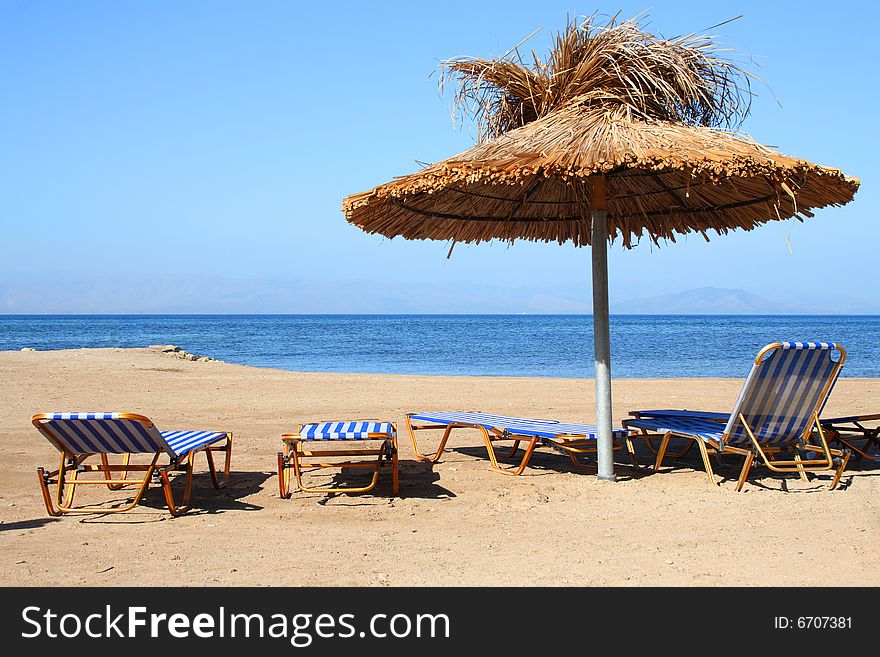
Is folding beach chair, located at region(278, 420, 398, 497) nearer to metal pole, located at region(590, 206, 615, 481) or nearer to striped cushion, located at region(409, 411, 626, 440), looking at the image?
striped cushion, located at region(409, 411, 626, 440)

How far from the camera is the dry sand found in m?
3.61

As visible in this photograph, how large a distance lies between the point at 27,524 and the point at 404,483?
2433 millimetres

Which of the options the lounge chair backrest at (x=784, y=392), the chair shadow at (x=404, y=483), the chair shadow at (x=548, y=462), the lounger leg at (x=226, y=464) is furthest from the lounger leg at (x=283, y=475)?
the lounge chair backrest at (x=784, y=392)

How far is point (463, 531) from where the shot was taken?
4.48 meters

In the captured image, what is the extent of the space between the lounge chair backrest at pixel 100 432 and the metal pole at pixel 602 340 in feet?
9.50

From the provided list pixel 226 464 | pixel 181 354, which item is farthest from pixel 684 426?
pixel 181 354

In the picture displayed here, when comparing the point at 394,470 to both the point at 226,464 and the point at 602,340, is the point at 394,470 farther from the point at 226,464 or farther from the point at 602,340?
the point at 602,340

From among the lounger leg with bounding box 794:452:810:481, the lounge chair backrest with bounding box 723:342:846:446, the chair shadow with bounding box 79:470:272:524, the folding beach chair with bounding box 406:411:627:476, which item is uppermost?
the lounge chair backrest with bounding box 723:342:846:446

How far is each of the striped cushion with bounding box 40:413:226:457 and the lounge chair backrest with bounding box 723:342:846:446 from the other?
3588 millimetres

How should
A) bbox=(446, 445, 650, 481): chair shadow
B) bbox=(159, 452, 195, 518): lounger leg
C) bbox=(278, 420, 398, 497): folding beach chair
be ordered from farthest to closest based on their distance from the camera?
1. bbox=(446, 445, 650, 481): chair shadow
2. bbox=(278, 420, 398, 497): folding beach chair
3. bbox=(159, 452, 195, 518): lounger leg

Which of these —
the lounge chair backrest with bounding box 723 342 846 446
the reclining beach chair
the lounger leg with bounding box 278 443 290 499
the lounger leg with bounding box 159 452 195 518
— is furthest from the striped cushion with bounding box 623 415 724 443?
the lounger leg with bounding box 159 452 195 518
